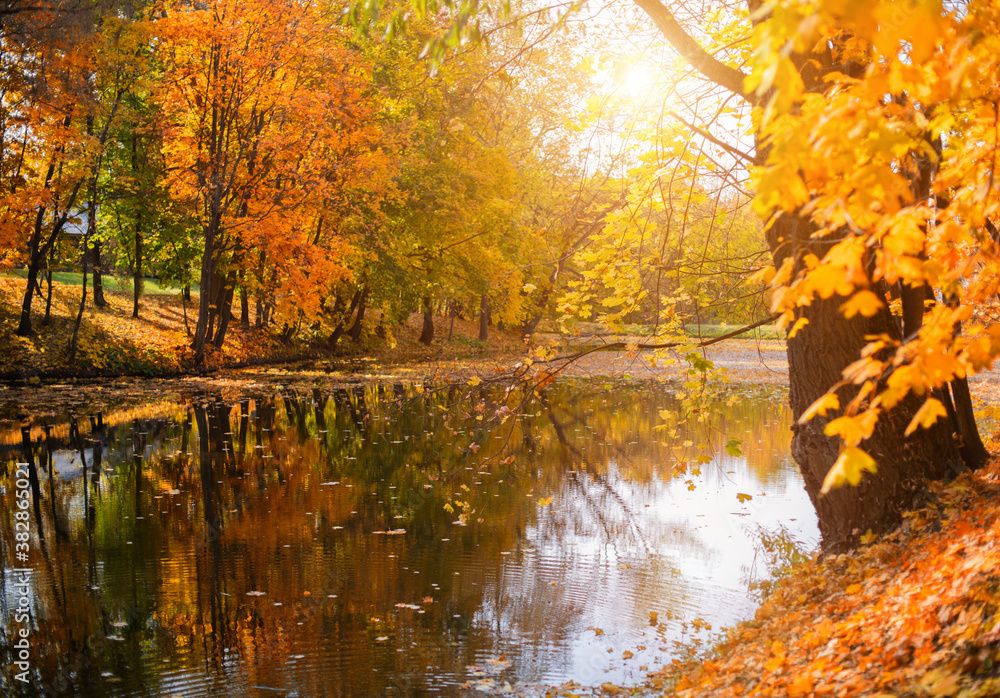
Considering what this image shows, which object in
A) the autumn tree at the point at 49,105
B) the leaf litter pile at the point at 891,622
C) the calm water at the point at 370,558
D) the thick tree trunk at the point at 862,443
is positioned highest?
the autumn tree at the point at 49,105

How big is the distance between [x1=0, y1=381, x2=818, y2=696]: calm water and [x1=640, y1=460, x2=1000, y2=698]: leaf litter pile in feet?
2.73

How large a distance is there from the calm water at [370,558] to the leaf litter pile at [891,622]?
83 cm

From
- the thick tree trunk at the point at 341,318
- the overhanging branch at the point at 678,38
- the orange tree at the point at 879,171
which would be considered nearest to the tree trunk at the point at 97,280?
the thick tree trunk at the point at 341,318

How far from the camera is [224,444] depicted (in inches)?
483

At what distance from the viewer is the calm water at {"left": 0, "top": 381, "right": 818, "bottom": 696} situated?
17.2 feet

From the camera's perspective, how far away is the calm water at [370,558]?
5.24 metres

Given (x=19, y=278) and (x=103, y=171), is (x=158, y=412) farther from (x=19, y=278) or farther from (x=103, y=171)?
(x=19, y=278)

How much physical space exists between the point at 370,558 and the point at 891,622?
4.71m

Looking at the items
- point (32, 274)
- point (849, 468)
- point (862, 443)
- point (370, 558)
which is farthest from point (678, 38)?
point (32, 274)

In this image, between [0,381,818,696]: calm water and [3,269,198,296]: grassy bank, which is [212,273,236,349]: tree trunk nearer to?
[3,269,198,296]: grassy bank

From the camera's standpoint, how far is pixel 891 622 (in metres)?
3.81

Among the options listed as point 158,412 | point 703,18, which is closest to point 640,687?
point 703,18

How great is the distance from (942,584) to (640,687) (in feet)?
6.41

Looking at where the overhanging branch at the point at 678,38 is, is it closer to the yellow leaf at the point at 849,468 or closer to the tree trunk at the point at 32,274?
the yellow leaf at the point at 849,468
